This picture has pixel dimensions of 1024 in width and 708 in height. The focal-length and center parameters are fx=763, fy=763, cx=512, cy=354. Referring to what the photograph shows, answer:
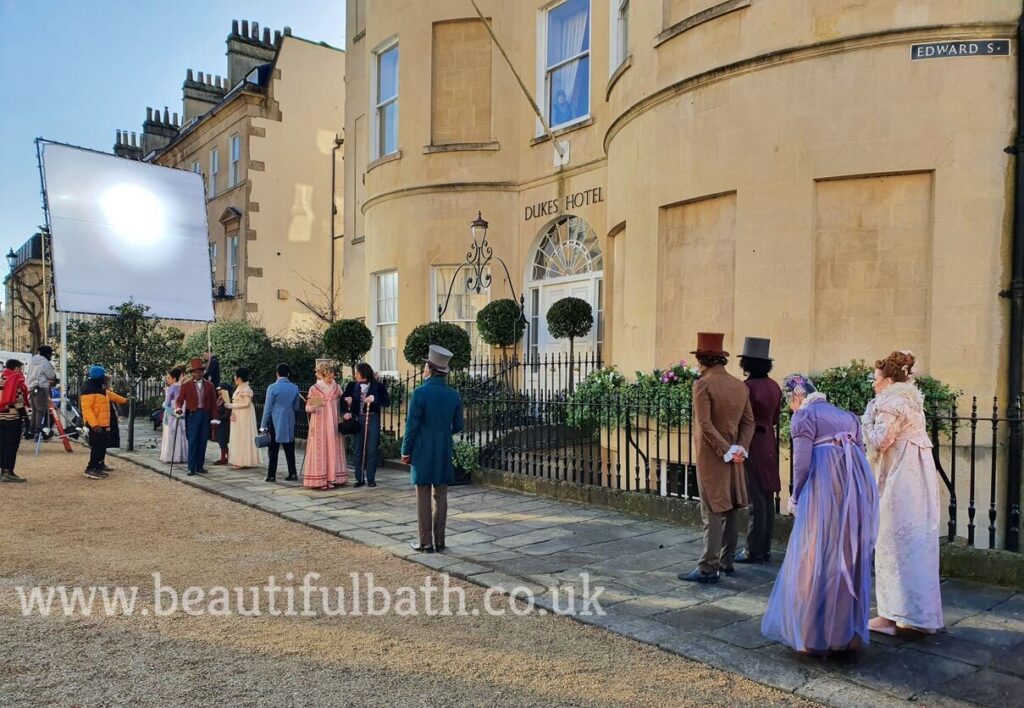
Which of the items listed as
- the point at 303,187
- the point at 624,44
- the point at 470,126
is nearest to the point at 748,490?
the point at 624,44

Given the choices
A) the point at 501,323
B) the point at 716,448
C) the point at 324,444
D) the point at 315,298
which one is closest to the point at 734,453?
the point at 716,448

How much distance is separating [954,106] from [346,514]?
7.73 metres

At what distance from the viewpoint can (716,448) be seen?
19.0 ft

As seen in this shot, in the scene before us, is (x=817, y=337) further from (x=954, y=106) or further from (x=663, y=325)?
(x=954, y=106)

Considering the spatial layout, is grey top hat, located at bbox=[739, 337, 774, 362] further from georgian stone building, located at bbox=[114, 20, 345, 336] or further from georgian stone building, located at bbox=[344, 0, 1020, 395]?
georgian stone building, located at bbox=[114, 20, 345, 336]

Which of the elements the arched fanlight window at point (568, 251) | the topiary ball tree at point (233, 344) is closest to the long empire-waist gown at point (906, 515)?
the arched fanlight window at point (568, 251)

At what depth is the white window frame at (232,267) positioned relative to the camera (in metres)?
26.7

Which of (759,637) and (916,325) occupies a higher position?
(916,325)

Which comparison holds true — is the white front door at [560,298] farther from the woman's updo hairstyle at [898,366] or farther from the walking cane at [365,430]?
the woman's updo hairstyle at [898,366]

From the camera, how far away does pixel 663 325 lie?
9688mm

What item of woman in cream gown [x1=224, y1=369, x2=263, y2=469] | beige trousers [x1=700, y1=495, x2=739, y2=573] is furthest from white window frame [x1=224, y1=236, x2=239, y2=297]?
beige trousers [x1=700, y1=495, x2=739, y2=573]

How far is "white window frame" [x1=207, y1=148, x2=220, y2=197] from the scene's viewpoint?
28.2 meters

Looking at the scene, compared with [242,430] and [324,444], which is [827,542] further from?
[242,430]

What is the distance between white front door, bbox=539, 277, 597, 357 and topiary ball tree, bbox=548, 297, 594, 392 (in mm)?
514
